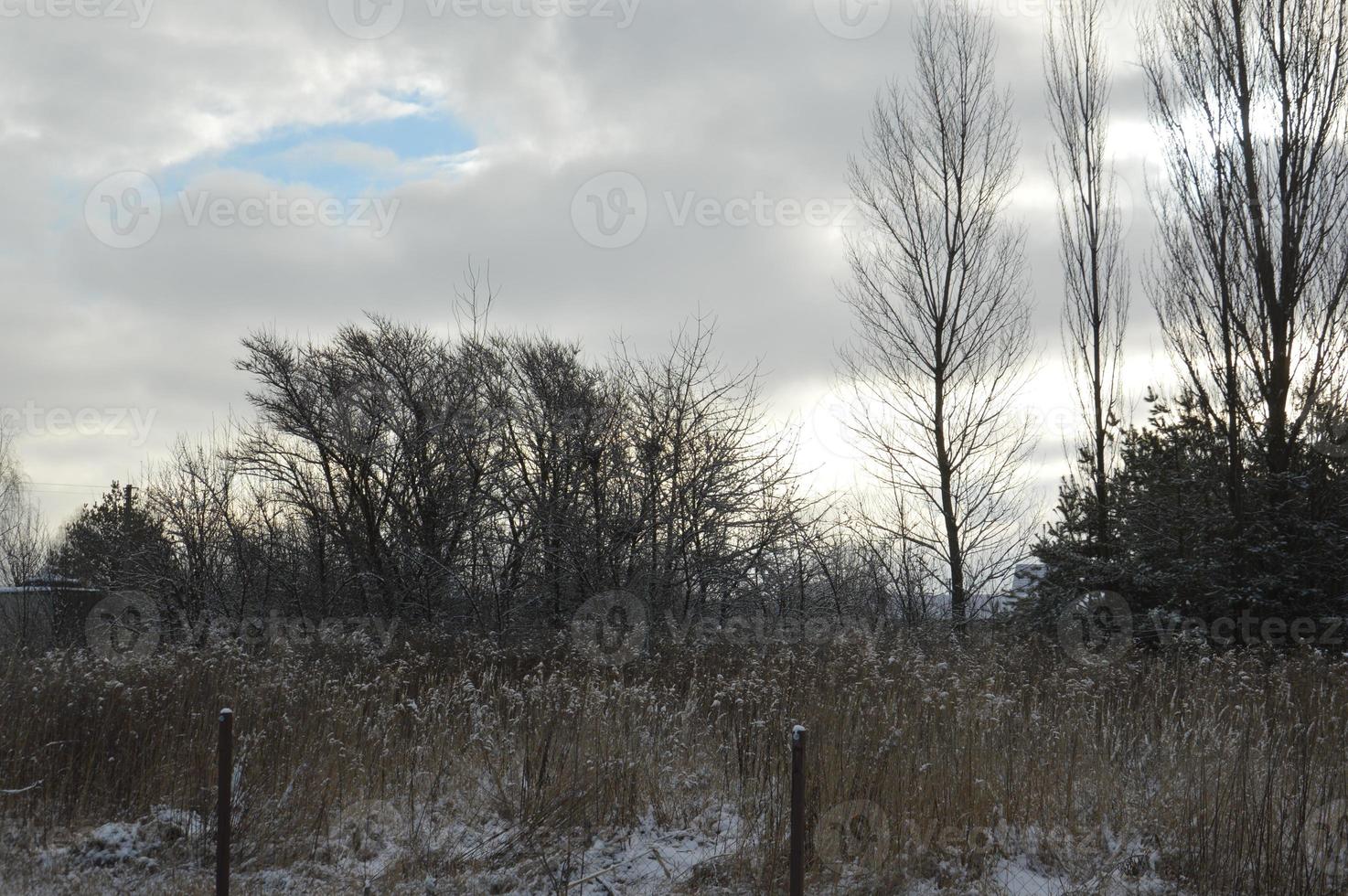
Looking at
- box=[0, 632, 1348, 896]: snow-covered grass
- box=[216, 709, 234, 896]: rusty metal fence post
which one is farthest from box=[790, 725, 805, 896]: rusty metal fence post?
box=[216, 709, 234, 896]: rusty metal fence post

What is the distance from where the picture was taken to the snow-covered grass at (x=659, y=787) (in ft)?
17.8

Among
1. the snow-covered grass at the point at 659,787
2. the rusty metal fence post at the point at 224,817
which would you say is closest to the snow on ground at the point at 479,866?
the snow-covered grass at the point at 659,787

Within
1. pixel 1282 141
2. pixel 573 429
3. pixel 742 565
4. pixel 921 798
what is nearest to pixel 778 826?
pixel 921 798

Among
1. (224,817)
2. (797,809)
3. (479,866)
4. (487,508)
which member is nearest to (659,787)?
(479,866)

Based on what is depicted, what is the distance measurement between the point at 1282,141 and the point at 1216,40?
6.34 ft

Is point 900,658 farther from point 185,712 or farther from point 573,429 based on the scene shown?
point 573,429

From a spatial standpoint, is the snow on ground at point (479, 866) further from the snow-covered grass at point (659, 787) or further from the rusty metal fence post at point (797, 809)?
the rusty metal fence post at point (797, 809)

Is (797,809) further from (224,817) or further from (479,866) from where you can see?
(224,817)

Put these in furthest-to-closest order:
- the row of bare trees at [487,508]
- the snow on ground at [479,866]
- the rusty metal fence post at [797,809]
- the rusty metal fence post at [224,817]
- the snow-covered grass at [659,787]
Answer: the row of bare trees at [487,508] → the snow-covered grass at [659,787] → the snow on ground at [479,866] → the rusty metal fence post at [224,817] → the rusty metal fence post at [797,809]

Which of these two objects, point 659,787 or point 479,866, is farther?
point 659,787

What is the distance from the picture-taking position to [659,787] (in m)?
6.54

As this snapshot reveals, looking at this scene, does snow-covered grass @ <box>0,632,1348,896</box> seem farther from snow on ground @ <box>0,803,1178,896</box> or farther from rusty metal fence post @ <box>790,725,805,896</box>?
rusty metal fence post @ <box>790,725,805,896</box>

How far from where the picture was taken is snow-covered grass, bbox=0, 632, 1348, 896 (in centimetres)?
543

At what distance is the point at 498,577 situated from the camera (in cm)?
1652
